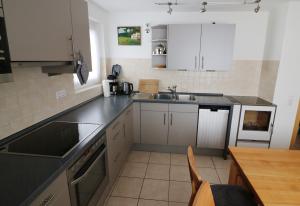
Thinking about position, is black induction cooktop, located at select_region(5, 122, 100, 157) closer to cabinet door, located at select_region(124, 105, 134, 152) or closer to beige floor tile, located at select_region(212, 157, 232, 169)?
cabinet door, located at select_region(124, 105, 134, 152)

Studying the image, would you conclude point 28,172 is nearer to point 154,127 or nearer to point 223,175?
point 154,127

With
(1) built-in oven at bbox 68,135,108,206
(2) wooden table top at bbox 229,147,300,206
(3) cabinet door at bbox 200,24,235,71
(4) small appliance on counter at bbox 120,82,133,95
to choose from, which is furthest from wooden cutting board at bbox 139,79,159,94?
(2) wooden table top at bbox 229,147,300,206

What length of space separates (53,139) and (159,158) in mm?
1772

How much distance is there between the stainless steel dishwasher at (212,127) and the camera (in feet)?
9.22

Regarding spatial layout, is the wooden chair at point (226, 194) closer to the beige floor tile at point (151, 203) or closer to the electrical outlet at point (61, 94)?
the beige floor tile at point (151, 203)

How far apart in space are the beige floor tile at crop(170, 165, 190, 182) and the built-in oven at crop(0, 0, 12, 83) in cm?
211

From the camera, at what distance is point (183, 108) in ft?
9.39

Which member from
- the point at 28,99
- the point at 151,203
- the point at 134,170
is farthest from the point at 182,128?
the point at 28,99

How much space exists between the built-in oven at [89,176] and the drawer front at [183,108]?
1328 mm

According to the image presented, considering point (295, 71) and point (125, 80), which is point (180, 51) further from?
point (295, 71)

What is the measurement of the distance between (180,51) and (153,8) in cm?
81

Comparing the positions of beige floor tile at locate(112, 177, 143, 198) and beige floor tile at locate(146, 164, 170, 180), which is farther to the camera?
beige floor tile at locate(146, 164, 170, 180)

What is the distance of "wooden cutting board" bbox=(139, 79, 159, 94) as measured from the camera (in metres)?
3.36

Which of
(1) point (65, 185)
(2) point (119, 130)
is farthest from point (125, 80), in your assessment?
(1) point (65, 185)
